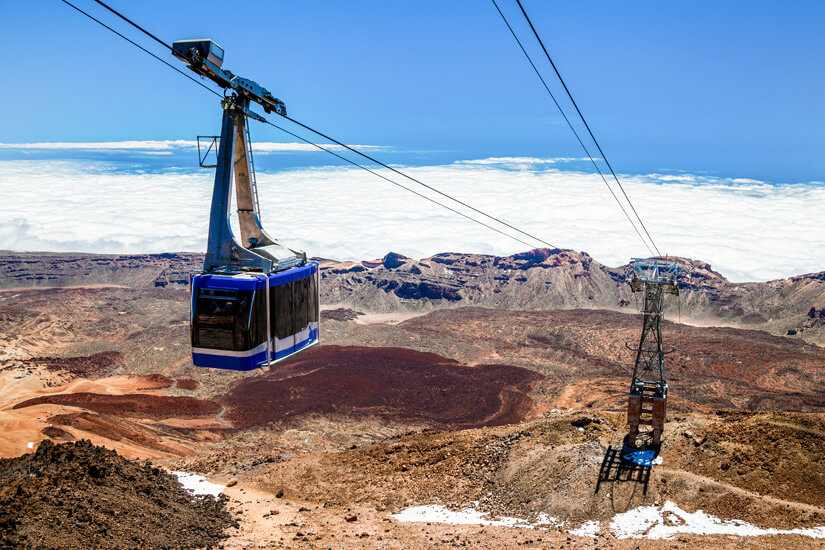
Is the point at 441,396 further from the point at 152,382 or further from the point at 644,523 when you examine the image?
the point at 644,523

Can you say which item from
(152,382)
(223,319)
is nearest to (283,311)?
(223,319)

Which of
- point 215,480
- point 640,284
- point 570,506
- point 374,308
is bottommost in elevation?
point 374,308

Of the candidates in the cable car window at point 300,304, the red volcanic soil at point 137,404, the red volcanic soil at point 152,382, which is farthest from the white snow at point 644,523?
the red volcanic soil at point 152,382

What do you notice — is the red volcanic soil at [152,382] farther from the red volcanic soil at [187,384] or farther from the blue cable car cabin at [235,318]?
the blue cable car cabin at [235,318]

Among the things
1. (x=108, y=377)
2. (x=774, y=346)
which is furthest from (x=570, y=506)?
(x=774, y=346)

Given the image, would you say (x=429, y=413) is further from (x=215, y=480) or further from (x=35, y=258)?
(x=35, y=258)
